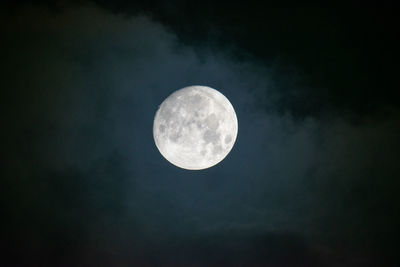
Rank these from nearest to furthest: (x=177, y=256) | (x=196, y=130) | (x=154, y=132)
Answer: (x=196, y=130) < (x=154, y=132) < (x=177, y=256)

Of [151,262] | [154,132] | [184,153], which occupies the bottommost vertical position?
[151,262]

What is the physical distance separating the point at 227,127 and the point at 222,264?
15.9 ft

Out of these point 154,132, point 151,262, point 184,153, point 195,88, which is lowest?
point 151,262

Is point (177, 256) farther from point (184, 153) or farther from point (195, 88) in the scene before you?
point (195, 88)

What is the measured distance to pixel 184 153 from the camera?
6762mm

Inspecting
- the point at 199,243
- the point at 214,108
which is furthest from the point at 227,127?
the point at 199,243

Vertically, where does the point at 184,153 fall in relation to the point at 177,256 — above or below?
above

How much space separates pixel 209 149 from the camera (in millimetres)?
6715

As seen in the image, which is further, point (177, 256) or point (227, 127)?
point (177, 256)

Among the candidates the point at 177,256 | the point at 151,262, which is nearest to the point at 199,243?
the point at 177,256

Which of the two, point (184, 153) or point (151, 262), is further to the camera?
point (151, 262)

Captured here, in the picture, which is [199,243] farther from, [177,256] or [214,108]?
[214,108]

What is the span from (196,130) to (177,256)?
4.59m

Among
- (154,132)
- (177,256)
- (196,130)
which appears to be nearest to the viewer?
(196,130)
